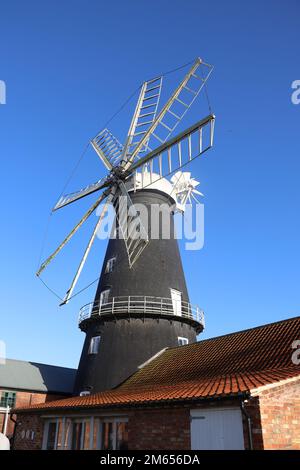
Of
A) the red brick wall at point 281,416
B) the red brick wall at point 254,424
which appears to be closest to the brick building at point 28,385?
the red brick wall at point 254,424

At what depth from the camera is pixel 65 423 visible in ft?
48.6

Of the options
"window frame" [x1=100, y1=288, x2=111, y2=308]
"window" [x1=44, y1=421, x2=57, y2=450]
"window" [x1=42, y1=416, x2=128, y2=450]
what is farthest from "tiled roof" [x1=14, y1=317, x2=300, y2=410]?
"window frame" [x1=100, y1=288, x2=111, y2=308]

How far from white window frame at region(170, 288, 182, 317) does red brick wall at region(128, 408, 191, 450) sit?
853 centimetres

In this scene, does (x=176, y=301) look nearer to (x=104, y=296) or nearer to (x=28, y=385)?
(x=104, y=296)

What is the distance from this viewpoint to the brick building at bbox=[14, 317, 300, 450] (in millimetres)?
9383

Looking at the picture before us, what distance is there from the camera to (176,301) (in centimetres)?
2086

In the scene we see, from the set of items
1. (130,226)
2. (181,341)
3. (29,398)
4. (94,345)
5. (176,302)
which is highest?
(130,226)

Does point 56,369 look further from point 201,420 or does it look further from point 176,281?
point 201,420

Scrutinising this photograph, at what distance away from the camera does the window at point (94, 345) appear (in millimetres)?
19672

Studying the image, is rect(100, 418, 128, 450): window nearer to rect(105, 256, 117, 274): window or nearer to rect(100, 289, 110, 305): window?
rect(100, 289, 110, 305): window

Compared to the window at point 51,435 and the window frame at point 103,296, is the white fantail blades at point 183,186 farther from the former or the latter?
the window at point 51,435

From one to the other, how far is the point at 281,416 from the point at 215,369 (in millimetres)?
4707

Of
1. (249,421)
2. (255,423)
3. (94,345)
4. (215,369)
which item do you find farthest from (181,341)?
(255,423)
